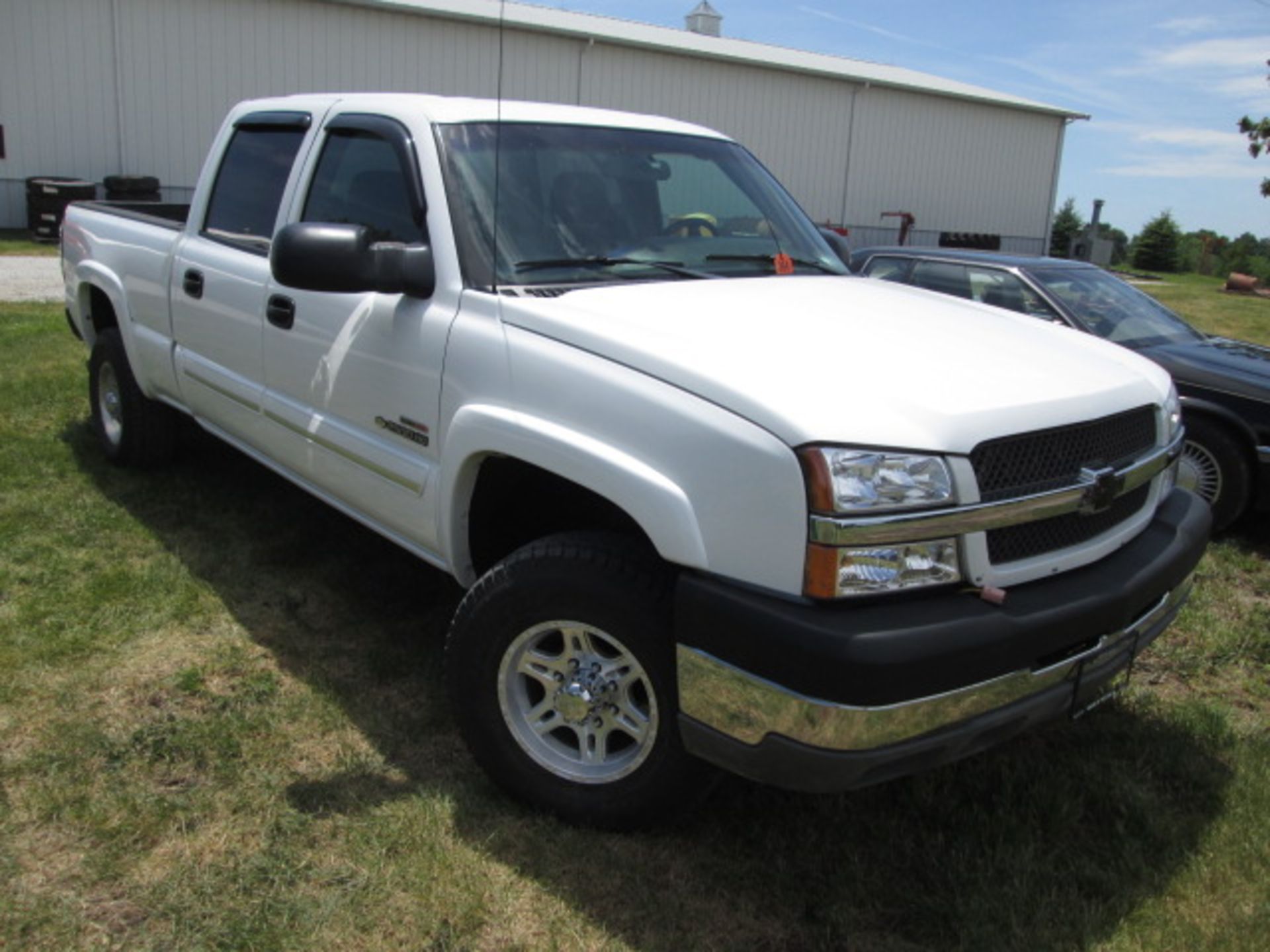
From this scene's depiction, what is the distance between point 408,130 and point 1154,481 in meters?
2.55

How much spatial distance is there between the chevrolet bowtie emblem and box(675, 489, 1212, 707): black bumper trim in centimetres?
20

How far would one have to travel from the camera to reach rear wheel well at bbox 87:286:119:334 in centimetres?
582

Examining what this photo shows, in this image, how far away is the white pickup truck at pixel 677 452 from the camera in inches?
90.2

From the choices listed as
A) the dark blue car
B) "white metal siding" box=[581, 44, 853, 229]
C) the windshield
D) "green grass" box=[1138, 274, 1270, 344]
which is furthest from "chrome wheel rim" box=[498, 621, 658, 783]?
"white metal siding" box=[581, 44, 853, 229]

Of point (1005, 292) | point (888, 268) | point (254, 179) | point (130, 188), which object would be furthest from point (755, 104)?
point (254, 179)

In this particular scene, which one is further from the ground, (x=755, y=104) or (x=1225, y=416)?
(x=755, y=104)

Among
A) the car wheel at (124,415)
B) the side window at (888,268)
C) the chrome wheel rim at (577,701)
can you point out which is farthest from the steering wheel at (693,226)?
the side window at (888,268)

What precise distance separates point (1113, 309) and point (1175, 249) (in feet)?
112

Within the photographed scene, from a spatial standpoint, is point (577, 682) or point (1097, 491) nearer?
point (1097, 491)

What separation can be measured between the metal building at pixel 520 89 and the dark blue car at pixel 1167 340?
986 cm

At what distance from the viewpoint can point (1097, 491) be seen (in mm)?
2611

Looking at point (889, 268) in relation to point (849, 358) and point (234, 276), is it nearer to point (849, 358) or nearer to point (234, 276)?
point (234, 276)

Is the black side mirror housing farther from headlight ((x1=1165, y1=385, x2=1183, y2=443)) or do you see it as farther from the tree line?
the tree line

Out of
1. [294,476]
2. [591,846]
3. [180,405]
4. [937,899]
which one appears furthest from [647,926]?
[180,405]
